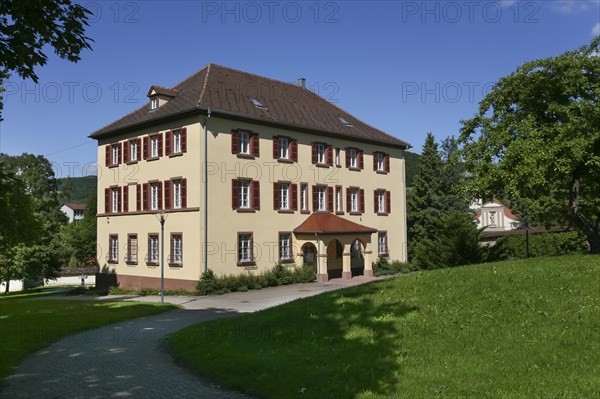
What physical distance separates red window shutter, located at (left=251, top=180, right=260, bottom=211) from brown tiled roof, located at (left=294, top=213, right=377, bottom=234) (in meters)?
3.31

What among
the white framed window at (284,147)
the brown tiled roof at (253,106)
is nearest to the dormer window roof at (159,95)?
the brown tiled roof at (253,106)

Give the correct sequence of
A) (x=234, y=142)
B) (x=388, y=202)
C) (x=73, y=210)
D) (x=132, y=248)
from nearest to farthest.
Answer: (x=234, y=142) < (x=132, y=248) < (x=388, y=202) < (x=73, y=210)

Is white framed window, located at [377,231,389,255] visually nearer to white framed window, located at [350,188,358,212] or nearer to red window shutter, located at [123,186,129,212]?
white framed window, located at [350,188,358,212]

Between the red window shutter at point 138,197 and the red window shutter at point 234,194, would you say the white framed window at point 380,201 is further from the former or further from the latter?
the red window shutter at point 138,197

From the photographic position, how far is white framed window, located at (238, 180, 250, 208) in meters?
31.2

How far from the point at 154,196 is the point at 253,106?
7982 mm

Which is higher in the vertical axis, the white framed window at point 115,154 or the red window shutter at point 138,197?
the white framed window at point 115,154

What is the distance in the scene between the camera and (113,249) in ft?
117

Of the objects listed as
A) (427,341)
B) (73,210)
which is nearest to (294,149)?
(427,341)

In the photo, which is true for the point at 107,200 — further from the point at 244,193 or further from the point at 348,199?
the point at 348,199

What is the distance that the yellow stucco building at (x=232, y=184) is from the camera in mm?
29906

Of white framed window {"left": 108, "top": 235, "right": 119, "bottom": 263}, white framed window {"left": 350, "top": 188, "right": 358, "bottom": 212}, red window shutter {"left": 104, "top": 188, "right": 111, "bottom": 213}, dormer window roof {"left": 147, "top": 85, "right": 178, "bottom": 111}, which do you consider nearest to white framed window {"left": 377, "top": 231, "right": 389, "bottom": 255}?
white framed window {"left": 350, "top": 188, "right": 358, "bottom": 212}

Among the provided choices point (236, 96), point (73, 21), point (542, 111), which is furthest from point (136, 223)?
point (73, 21)

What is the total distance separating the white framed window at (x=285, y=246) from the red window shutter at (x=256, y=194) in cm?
254
